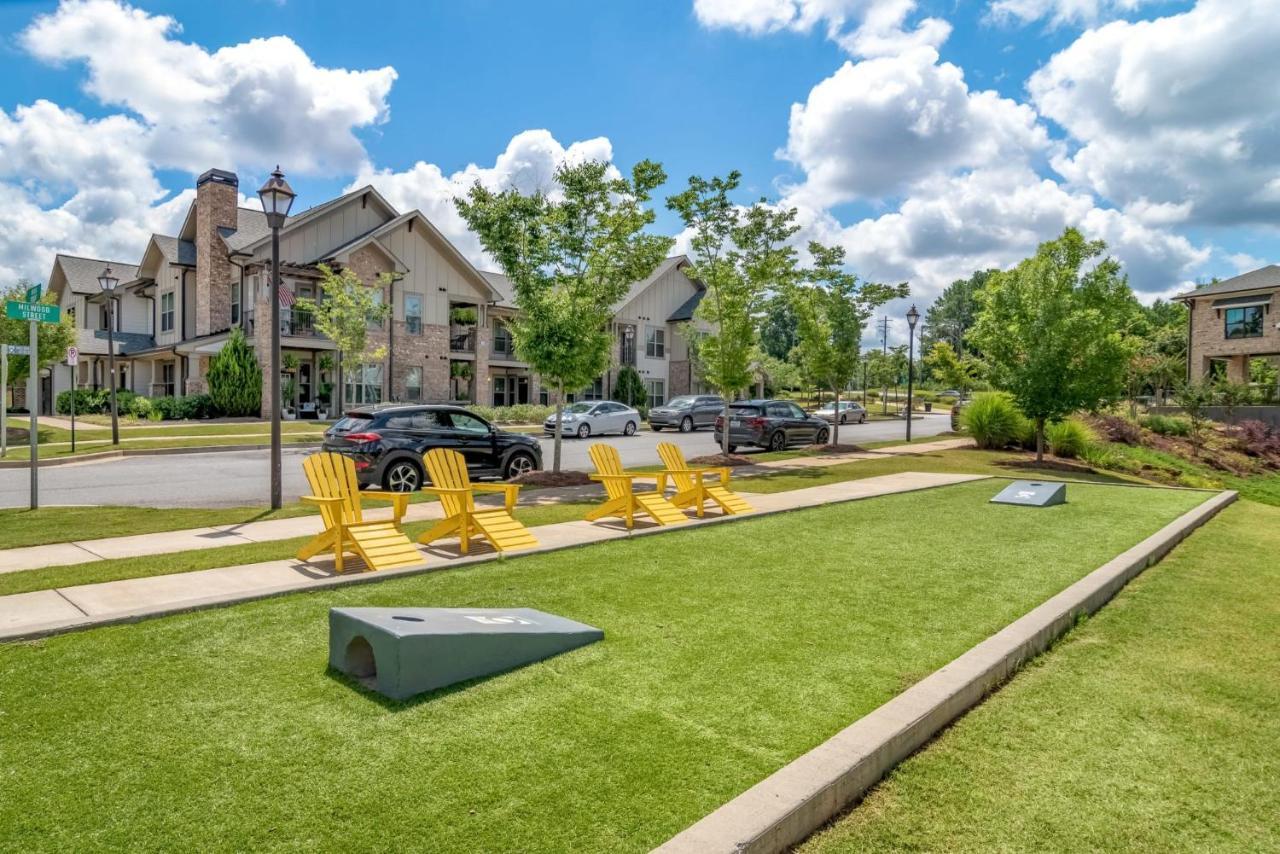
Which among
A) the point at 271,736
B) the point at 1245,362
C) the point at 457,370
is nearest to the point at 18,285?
the point at 457,370

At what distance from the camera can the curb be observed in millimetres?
18972

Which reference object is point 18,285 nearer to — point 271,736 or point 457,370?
point 457,370

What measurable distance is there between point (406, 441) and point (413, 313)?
2595 centimetres

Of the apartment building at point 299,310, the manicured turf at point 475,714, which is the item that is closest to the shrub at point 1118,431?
the apartment building at point 299,310

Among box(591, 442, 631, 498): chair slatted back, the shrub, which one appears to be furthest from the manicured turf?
the shrub

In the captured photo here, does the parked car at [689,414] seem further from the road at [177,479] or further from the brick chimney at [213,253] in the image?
the brick chimney at [213,253]

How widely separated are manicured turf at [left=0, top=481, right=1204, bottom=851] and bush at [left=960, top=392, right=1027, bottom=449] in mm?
20120

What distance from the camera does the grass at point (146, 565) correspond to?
6.69 m

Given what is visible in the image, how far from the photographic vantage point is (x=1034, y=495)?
12766 millimetres

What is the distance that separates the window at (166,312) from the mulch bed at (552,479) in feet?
108

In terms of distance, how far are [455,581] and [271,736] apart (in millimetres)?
3123

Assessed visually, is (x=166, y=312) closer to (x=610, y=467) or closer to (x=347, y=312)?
(x=347, y=312)

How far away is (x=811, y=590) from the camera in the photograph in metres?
6.82

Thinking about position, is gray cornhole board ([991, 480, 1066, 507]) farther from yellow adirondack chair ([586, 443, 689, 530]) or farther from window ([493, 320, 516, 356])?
window ([493, 320, 516, 356])
